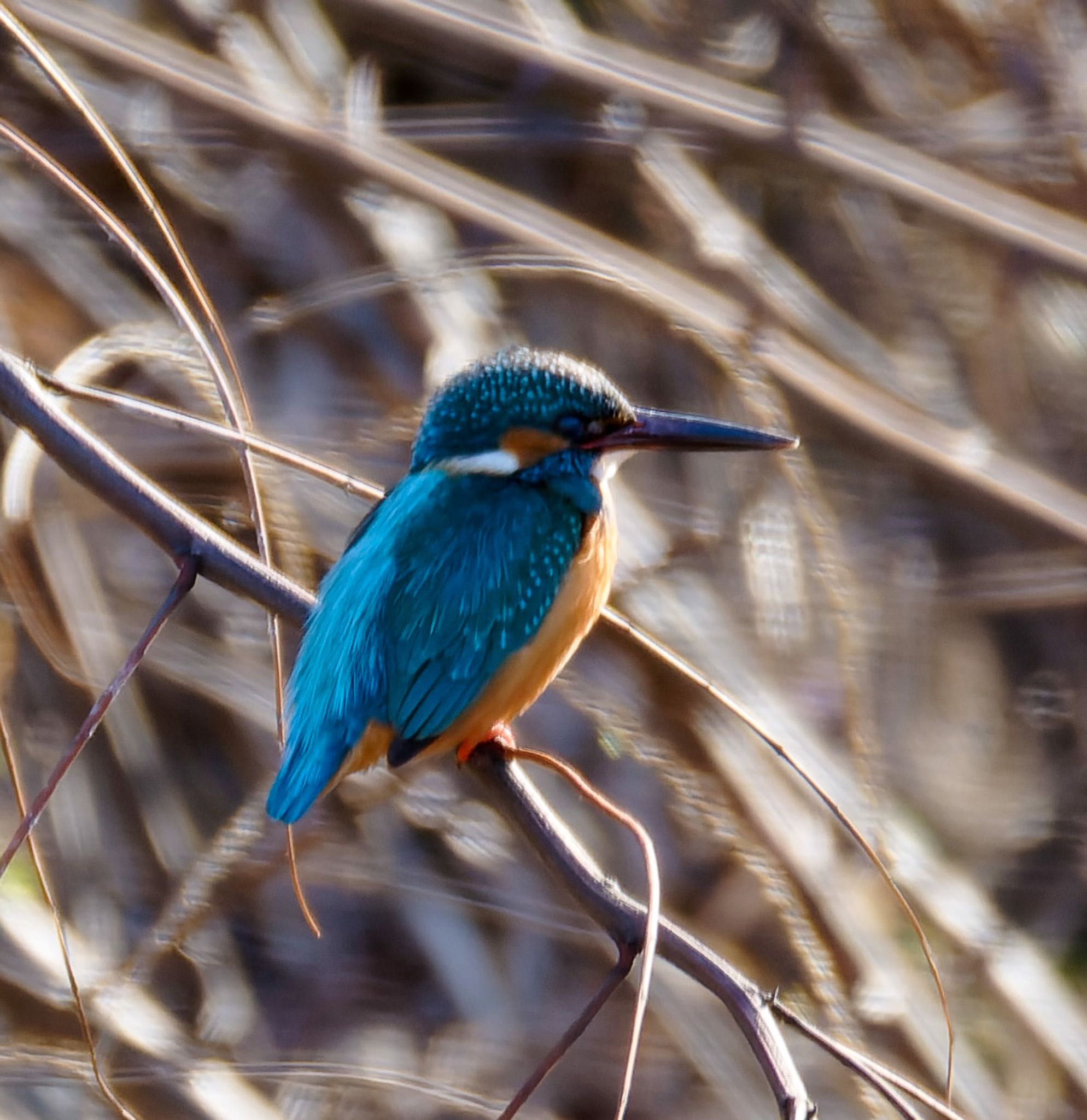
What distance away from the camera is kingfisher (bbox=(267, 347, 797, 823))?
1498 mm

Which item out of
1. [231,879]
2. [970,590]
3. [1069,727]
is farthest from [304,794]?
[1069,727]

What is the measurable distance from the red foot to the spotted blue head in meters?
0.27

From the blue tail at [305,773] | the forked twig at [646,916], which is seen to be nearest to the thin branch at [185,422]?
the forked twig at [646,916]

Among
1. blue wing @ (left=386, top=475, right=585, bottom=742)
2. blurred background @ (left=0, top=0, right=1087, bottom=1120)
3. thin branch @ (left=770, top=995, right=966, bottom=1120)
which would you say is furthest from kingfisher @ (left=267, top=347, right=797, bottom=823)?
thin branch @ (left=770, top=995, right=966, bottom=1120)

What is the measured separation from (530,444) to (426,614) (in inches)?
10.0

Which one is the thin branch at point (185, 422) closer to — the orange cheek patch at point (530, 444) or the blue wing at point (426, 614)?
the blue wing at point (426, 614)

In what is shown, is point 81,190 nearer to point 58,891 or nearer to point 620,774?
point 620,774

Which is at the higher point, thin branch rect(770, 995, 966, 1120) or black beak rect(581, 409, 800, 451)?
black beak rect(581, 409, 800, 451)

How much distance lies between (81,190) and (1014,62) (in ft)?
7.02

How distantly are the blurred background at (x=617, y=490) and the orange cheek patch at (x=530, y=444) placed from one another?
0.48 meters

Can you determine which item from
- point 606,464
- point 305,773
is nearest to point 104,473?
point 305,773

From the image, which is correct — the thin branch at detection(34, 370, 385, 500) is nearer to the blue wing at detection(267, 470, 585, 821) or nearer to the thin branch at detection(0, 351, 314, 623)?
the thin branch at detection(0, 351, 314, 623)

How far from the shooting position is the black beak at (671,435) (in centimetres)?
158

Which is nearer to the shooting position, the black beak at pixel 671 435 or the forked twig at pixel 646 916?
the forked twig at pixel 646 916
